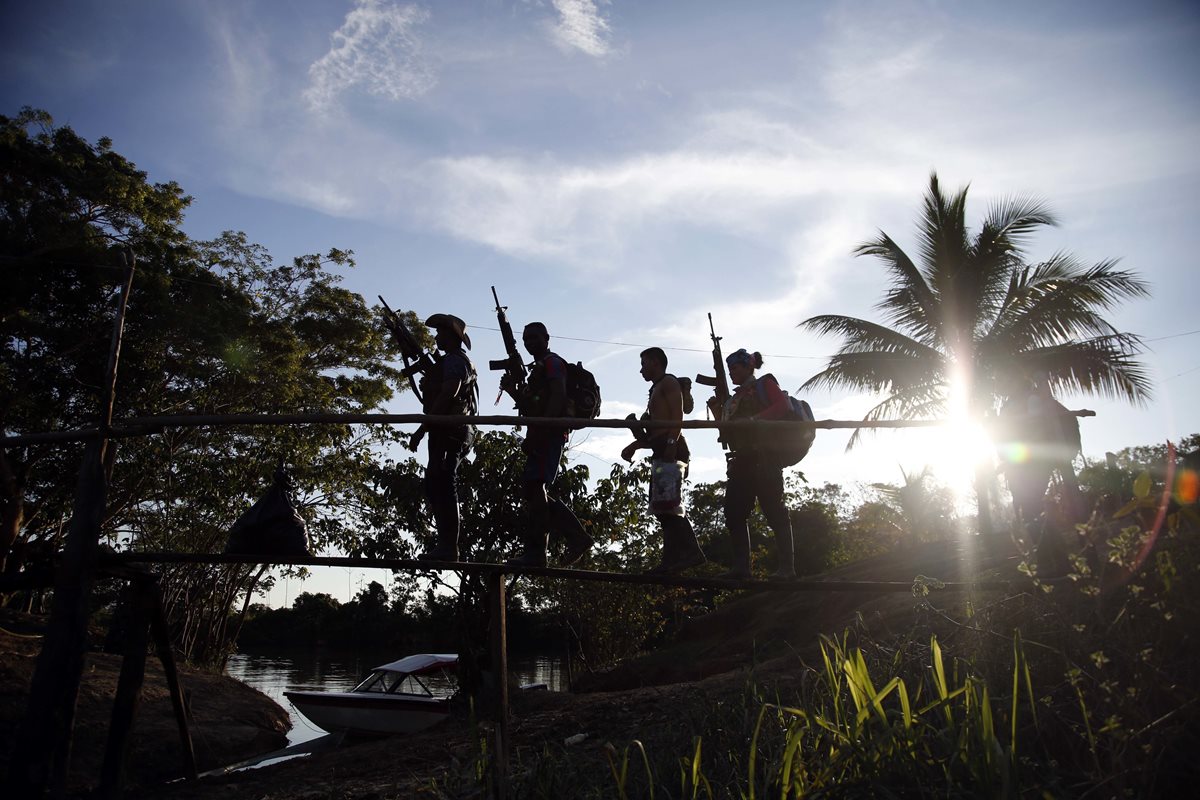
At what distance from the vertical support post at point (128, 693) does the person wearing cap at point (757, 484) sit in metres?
3.49

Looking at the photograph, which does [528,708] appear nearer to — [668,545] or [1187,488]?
[668,545]

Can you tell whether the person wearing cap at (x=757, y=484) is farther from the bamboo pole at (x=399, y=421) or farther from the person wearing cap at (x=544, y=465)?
the person wearing cap at (x=544, y=465)

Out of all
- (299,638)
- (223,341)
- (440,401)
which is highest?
(223,341)

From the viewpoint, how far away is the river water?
24522 mm

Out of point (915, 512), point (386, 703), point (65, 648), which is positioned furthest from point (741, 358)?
point (915, 512)

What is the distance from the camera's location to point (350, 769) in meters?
5.98

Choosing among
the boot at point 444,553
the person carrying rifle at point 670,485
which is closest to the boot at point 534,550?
the boot at point 444,553

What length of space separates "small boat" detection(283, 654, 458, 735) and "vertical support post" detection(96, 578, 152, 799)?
7.34 meters

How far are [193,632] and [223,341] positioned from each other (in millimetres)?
9045

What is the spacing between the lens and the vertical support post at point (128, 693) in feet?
14.7

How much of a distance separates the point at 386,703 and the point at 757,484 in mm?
9558

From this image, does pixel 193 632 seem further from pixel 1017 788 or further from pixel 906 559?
pixel 1017 788

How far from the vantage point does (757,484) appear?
14.9 ft

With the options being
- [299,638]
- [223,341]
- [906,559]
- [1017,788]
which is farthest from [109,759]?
[299,638]
